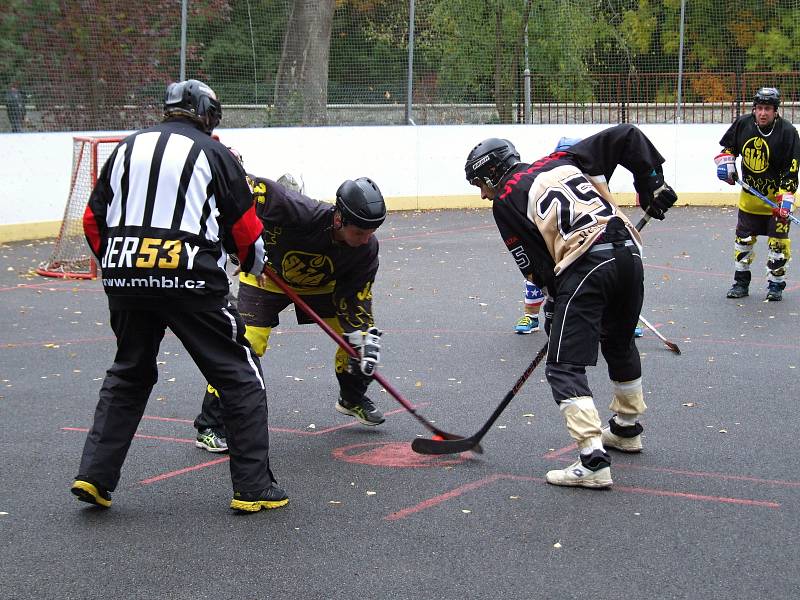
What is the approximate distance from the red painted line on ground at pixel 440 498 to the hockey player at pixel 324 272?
30.1 inches

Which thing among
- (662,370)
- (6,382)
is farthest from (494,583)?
(6,382)

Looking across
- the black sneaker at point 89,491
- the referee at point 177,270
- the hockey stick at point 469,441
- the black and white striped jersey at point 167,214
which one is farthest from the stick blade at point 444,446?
the black sneaker at point 89,491

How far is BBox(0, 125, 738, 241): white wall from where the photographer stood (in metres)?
16.4

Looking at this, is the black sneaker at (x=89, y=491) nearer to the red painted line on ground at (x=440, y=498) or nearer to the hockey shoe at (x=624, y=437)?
the red painted line on ground at (x=440, y=498)

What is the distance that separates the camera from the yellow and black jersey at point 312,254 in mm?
5133

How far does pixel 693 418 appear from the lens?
19.3 ft

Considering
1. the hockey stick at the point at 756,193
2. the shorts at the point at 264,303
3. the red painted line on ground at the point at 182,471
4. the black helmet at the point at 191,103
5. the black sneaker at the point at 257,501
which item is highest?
the black helmet at the point at 191,103

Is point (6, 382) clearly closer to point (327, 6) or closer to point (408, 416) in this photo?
point (408, 416)

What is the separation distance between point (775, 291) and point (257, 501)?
679 cm

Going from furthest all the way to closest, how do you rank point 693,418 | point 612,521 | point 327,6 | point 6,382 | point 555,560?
point 327,6
point 6,382
point 693,418
point 612,521
point 555,560

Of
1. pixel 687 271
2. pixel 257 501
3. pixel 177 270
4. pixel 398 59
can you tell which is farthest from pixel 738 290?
pixel 398 59

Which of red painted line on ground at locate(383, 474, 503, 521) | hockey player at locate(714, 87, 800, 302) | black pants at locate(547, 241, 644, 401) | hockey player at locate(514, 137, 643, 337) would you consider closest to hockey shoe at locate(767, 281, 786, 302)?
hockey player at locate(714, 87, 800, 302)

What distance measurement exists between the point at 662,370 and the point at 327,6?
1169 cm

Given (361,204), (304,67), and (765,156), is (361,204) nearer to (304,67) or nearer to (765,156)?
(765,156)
